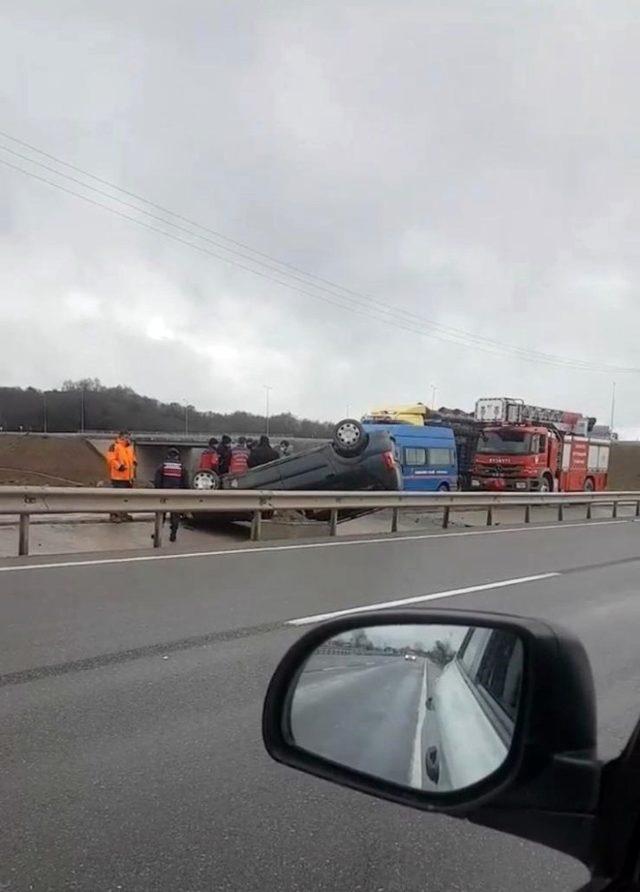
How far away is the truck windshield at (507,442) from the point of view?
2758 centimetres

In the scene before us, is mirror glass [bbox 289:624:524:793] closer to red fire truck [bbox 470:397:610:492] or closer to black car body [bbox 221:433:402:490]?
black car body [bbox 221:433:402:490]

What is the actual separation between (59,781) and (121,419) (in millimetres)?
74023

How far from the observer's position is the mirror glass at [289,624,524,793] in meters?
1.63

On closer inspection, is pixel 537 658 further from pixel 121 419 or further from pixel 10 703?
pixel 121 419

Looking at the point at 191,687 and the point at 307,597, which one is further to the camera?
the point at 307,597

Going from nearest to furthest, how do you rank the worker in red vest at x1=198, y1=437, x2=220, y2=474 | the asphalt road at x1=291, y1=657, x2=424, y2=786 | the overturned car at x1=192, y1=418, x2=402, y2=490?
the asphalt road at x1=291, y1=657, x2=424, y2=786, the overturned car at x1=192, y1=418, x2=402, y2=490, the worker in red vest at x1=198, y1=437, x2=220, y2=474

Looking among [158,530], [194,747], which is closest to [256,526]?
[158,530]

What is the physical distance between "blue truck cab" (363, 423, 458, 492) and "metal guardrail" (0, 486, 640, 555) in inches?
210

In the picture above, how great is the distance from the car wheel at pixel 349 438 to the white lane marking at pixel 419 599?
6.88 m

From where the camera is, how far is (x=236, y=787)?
Answer: 11.2 ft

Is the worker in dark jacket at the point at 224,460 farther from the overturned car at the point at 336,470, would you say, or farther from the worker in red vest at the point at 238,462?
the overturned car at the point at 336,470

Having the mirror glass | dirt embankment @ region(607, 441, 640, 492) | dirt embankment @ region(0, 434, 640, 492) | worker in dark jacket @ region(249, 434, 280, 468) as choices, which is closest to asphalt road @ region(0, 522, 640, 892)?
the mirror glass

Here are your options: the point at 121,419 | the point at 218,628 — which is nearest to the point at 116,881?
the point at 218,628

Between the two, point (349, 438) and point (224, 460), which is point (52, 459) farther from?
point (349, 438)
